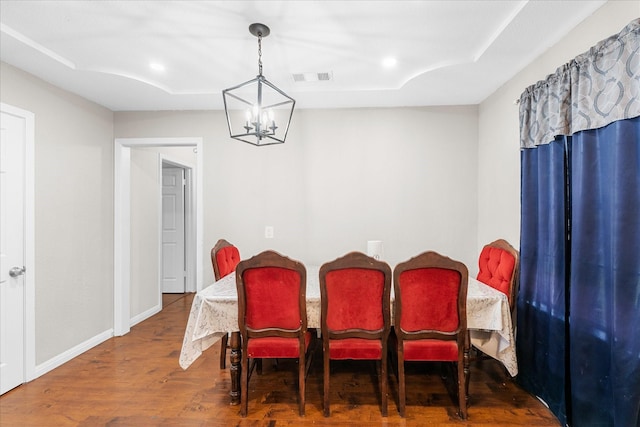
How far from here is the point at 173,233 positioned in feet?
17.2

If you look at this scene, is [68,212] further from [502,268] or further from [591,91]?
[591,91]

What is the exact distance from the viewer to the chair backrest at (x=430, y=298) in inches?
77.3

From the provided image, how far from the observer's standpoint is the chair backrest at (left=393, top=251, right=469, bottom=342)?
196cm

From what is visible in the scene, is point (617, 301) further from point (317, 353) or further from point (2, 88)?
point (2, 88)

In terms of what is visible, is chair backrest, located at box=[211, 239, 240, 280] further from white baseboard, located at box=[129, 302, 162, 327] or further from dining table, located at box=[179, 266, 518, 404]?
white baseboard, located at box=[129, 302, 162, 327]

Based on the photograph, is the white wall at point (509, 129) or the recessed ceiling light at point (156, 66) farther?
the recessed ceiling light at point (156, 66)

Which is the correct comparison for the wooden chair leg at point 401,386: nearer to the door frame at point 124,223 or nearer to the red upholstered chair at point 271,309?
the red upholstered chair at point 271,309

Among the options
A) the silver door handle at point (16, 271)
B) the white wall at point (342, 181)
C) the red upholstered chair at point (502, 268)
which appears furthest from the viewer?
the white wall at point (342, 181)

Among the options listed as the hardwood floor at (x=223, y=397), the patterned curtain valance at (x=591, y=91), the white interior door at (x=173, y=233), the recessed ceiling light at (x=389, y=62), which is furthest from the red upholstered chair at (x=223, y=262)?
the patterned curtain valance at (x=591, y=91)

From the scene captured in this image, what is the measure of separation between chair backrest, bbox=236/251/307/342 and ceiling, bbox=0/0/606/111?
1.54 metres

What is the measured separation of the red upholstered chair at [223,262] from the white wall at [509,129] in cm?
257

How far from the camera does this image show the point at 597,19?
6.10ft

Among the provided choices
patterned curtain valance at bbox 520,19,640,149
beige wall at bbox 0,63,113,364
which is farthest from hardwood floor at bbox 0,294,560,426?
patterned curtain valance at bbox 520,19,640,149

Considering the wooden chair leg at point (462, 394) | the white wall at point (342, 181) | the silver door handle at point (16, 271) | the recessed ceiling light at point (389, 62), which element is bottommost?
the wooden chair leg at point (462, 394)
